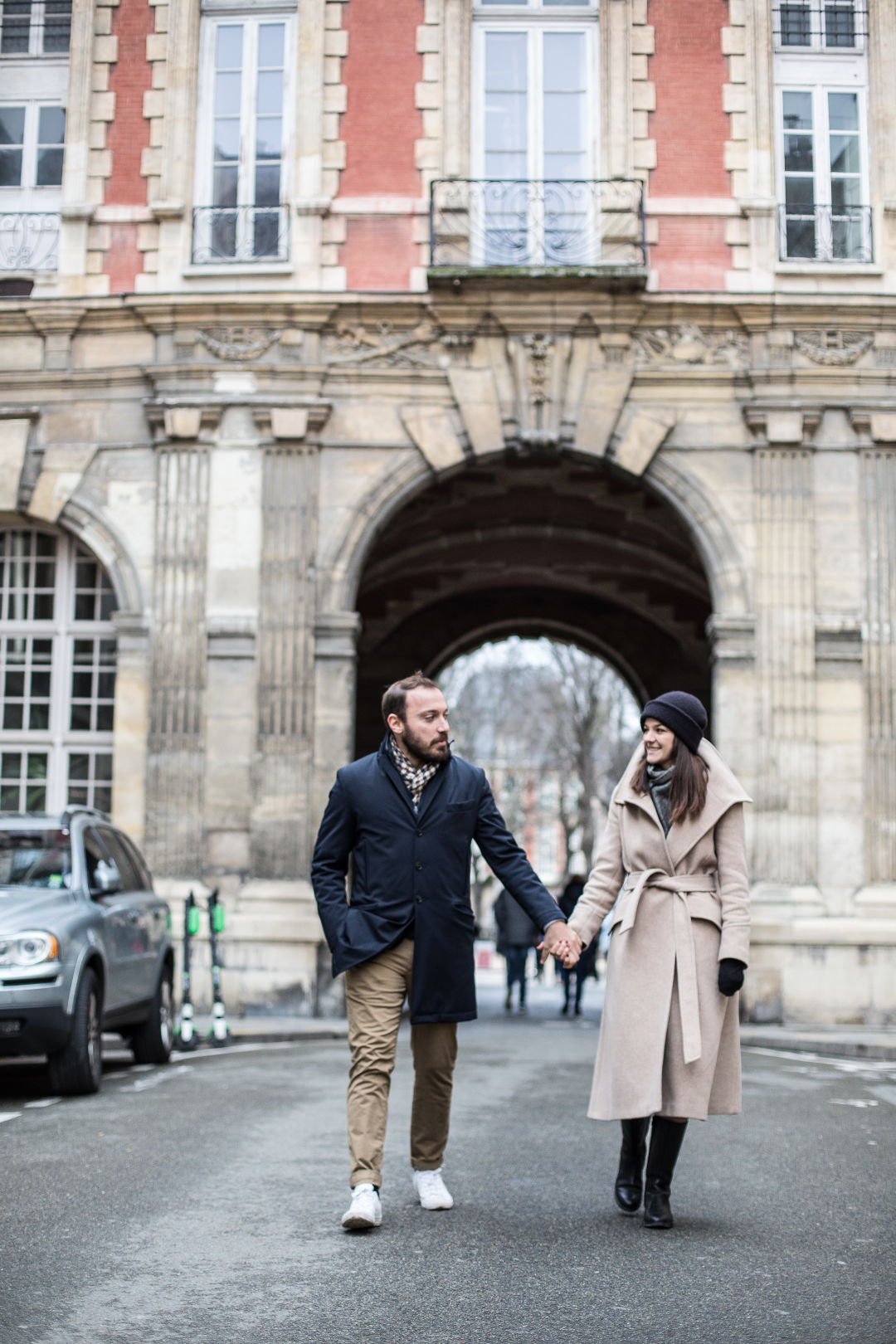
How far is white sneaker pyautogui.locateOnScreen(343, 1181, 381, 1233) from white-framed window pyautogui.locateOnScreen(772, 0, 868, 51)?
49.2 ft

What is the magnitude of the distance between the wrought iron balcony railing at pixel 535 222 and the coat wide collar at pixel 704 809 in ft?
36.9

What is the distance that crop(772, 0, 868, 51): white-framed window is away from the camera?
17.2 m

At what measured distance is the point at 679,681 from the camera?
25.1m

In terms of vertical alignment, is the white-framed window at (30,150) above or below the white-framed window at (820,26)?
below

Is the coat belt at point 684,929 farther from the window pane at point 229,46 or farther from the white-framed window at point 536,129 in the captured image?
the window pane at point 229,46

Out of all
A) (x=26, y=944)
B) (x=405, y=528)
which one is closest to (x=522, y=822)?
(x=405, y=528)

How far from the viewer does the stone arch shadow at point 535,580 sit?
20625 millimetres

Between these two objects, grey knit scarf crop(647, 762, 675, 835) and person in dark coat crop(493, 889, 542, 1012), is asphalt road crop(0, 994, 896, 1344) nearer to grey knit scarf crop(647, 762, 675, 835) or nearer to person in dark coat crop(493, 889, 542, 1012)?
grey knit scarf crop(647, 762, 675, 835)

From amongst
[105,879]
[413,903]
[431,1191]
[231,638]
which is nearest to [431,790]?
[413,903]

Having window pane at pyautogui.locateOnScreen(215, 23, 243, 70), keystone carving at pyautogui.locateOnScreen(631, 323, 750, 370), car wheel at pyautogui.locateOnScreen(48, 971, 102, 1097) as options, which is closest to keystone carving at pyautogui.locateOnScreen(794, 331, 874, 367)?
keystone carving at pyautogui.locateOnScreen(631, 323, 750, 370)

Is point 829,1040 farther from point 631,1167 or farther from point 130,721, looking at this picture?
point 631,1167

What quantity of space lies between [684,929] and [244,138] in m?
13.5

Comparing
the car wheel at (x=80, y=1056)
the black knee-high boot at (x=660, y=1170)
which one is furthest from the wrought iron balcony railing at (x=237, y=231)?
the black knee-high boot at (x=660, y=1170)

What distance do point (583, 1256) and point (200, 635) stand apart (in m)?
11.7
